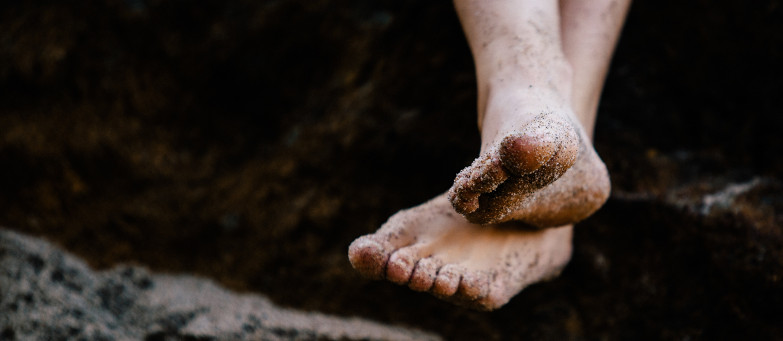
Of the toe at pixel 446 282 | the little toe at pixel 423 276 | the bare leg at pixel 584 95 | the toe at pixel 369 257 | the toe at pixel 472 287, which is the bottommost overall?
the bare leg at pixel 584 95

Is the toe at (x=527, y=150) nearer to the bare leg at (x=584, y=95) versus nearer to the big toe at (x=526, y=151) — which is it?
the big toe at (x=526, y=151)

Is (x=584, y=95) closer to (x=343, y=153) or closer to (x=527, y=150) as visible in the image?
(x=527, y=150)

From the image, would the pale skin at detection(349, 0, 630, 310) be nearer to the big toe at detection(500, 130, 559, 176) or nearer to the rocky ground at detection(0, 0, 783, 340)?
the big toe at detection(500, 130, 559, 176)

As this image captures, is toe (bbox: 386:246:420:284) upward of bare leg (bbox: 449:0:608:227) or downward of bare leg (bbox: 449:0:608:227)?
upward

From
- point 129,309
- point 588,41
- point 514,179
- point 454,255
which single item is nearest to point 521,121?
point 514,179

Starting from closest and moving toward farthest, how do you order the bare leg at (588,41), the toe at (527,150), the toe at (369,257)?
the toe at (527,150), the toe at (369,257), the bare leg at (588,41)

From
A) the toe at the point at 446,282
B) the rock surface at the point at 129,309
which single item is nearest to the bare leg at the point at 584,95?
the toe at the point at 446,282

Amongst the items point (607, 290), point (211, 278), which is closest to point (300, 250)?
point (211, 278)

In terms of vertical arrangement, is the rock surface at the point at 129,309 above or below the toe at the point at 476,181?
above

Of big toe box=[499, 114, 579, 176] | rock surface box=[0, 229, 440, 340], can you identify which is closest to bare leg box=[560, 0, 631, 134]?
big toe box=[499, 114, 579, 176]
